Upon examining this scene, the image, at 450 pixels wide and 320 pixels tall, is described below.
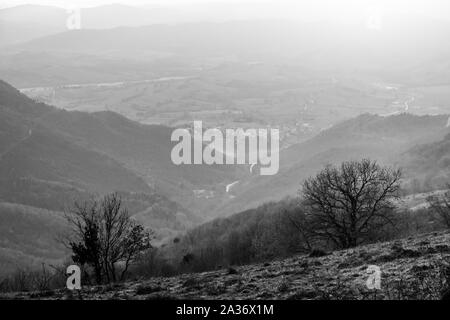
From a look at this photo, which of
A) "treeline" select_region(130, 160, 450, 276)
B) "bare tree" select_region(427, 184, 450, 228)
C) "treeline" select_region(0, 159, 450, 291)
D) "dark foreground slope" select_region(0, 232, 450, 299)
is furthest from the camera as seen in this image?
"treeline" select_region(130, 160, 450, 276)

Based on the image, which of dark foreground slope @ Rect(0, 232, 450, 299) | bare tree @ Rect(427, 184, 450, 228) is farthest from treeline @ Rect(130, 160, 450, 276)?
dark foreground slope @ Rect(0, 232, 450, 299)

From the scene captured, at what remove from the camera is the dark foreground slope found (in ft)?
53.4

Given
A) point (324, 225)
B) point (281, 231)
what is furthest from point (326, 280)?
point (281, 231)

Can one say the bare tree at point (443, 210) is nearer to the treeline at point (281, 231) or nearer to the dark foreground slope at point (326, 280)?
A: the treeline at point (281, 231)

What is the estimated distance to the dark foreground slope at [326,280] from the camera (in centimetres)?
1628

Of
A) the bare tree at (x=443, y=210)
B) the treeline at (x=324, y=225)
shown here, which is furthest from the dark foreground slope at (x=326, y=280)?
the bare tree at (x=443, y=210)

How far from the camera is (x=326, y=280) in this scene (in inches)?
750

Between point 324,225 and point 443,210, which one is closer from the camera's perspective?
point 324,225

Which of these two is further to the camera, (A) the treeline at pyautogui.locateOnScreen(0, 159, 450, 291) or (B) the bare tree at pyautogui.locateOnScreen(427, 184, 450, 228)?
(B) the bare tree at pyautogui.locateOnScreen(427, 184, 450, 228)

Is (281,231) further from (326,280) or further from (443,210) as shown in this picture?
(326,280)

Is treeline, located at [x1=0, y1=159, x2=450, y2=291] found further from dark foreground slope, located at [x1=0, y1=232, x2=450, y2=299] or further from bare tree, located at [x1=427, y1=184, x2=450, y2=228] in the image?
dark foreground slope, located at [x1=0, y1=232, x2=450, y2=299]

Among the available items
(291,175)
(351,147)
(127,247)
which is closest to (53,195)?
(291,175)

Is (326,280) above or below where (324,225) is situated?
below

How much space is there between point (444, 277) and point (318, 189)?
24486mm
